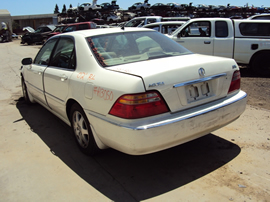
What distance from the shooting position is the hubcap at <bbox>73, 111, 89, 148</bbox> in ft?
11.1

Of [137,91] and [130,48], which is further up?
[130,48]

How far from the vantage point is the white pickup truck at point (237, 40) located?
25.4 ft

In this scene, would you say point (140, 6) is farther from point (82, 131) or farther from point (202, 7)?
point (82, 131)

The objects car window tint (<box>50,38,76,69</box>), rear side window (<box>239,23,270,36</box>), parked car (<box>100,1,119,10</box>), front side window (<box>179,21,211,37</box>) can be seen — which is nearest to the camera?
car window tint (<box>50,38,76,69</box>)

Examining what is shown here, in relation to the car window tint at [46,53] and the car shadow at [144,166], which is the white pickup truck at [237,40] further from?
the car window tint at [46,53]

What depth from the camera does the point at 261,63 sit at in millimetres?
7812

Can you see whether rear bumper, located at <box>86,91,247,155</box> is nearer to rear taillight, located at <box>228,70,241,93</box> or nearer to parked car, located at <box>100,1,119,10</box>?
rear taillight, located at <box>228,70,241,93</box>

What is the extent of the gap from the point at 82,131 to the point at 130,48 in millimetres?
1240

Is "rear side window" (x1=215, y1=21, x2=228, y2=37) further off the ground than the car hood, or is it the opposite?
"rear side window" (x1=215, y1=21, x2=228, y2=37)

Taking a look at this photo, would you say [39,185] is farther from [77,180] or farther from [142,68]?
[142,68]

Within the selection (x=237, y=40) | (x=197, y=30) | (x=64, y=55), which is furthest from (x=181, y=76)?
(x=197, y=30)

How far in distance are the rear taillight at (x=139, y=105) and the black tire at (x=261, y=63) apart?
6193 millimetres

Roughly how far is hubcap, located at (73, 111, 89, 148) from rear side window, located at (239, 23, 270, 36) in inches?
249

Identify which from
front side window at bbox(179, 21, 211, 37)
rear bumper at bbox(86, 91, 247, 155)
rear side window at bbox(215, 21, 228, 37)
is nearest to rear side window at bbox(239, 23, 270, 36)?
rear side window at bbox(215, 21, 228, 37)
